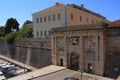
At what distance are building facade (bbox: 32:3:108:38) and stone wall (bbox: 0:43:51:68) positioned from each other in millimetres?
4967

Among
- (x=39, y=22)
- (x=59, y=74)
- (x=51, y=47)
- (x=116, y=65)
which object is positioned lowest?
(x=59, y=74)

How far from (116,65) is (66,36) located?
9721mm

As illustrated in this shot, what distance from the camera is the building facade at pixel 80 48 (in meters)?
23.7

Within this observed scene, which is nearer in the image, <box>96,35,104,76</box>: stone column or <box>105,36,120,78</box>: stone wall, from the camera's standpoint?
<box>105,36,120,78</box>: stone wall

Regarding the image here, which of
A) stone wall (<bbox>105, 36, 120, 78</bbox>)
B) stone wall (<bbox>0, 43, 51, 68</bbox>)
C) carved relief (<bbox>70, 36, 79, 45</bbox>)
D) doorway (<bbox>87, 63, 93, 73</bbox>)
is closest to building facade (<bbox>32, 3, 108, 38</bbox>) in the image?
stone wall (<bbox>0, 43, 51, 68</bbox>)

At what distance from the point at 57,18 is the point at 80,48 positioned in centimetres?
1389

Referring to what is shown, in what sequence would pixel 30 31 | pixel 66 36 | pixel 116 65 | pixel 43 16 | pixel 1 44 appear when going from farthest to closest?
pixel 1 44 → pixel 30 31 → pixel 43 16 → pixel 66 36 → pixel 116 65

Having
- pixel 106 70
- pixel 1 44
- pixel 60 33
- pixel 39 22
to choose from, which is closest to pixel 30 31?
pixel 39 22

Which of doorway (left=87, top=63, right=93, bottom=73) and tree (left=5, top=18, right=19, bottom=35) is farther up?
tree (left=5, top=18, right=19, bottom=35)

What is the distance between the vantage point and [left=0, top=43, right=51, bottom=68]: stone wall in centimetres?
3453

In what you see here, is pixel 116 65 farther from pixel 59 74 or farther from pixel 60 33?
pixel 60 33

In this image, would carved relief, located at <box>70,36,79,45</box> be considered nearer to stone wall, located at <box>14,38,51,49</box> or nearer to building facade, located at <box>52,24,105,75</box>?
building facade, located at <box>52,24,105,75</box>

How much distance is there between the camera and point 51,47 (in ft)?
108

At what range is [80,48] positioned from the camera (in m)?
26.3
